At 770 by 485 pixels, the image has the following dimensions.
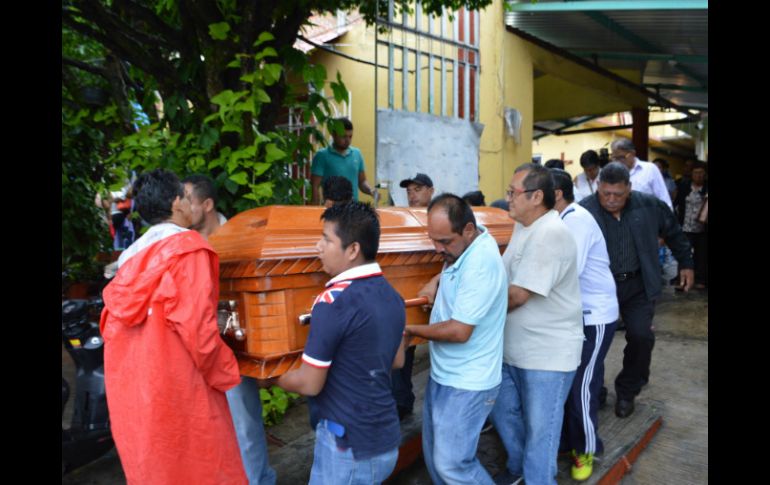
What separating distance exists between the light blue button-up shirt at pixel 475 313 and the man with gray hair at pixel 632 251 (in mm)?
1423

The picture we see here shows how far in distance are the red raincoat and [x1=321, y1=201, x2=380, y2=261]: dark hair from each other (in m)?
0.47

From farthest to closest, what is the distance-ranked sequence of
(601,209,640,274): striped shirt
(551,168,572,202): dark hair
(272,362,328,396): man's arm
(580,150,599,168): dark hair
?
(580,150,599,168): dark hair, (601,209,640,274): striped shirt, (551,168,572,202): dark hair, (272,362,328,396): man's arm

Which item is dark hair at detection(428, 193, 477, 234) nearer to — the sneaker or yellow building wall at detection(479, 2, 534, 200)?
the sneaker

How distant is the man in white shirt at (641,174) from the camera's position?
4.51m

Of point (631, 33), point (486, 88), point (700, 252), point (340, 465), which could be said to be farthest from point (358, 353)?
point (631, 33)

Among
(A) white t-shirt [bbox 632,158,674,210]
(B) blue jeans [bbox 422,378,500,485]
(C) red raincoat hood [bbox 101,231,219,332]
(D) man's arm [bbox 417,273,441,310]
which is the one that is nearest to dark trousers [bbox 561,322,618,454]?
(B) blue jeans [bbox 422,378,500,485]

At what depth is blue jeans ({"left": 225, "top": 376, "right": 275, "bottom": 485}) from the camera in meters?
2.54

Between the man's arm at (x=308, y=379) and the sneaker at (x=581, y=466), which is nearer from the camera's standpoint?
the man's arm at (x=308, y=379)

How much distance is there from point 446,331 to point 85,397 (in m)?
2.16

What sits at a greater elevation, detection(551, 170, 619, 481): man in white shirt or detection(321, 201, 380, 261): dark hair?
detection(321, 201, 380, 261): dark hair

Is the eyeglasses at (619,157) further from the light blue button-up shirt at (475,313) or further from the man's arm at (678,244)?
the light blue button-up shirt at (475,313)

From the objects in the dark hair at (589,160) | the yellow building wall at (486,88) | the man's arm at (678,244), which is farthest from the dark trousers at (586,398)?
the yellow building wall at (486,88)

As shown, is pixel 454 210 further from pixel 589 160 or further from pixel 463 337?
pixel 589 160

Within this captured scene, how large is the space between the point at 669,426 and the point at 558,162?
2091mm
